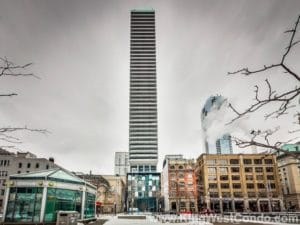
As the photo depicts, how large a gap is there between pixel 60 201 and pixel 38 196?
2.79 m

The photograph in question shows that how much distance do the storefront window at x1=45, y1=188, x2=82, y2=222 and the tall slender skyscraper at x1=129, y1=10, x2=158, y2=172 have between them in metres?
133

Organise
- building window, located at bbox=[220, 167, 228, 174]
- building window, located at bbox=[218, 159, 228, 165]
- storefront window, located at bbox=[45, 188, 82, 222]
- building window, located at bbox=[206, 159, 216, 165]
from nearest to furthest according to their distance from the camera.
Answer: storefront window, located at bbox=[45, 188, 82, 222] < building window, located at bbox=[220, 167, 228, 174] < building window, located at bbox=[206, 159, 216, 165] < building window, located at bbox=[218, 159, 228, 165]

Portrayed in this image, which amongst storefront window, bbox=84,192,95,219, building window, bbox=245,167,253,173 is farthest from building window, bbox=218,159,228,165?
storefront window, bbox=84,192,95,219

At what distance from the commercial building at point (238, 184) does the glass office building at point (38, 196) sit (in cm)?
7428

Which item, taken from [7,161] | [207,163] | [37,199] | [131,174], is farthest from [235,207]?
[37,199]

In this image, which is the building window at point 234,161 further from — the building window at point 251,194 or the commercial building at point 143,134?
the commercial building at point 143,134

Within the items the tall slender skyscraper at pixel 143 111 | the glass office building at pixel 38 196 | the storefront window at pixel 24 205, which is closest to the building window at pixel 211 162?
the tall slender skyscraper at pixel 143 111

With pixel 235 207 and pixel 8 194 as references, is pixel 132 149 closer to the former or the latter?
pixel 235 207

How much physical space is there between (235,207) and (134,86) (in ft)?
355

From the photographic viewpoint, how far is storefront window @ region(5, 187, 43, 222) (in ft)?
101

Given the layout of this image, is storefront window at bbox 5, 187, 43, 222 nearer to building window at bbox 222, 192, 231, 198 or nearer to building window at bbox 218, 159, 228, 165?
building window at bbox 222, 192, 231, 198

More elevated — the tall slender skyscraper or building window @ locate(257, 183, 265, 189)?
the tall slender skyscraper

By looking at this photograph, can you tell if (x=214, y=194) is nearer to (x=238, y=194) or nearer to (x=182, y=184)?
(x=238, y=194)

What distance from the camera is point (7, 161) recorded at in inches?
3302
